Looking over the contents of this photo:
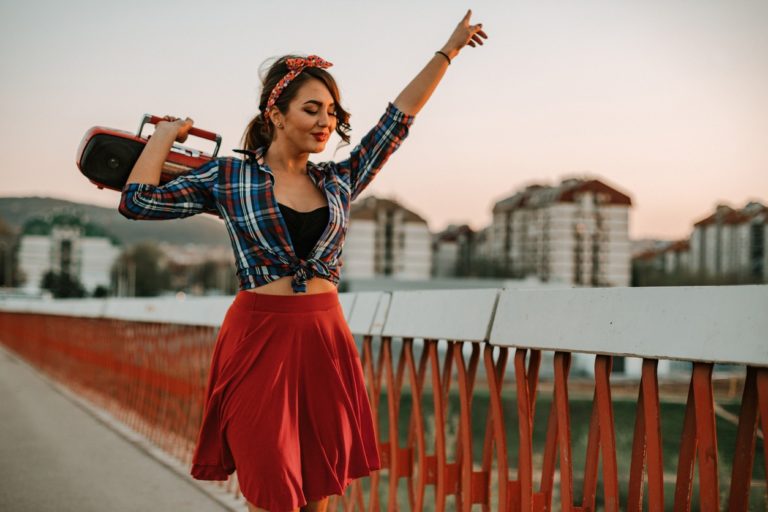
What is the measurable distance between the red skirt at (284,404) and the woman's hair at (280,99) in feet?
1.83

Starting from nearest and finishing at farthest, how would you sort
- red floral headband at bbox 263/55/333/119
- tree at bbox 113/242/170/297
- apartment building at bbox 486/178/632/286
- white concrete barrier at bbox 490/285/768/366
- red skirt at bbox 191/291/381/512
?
white concrete barrier at bbox 490/285/768/366 → red skirt at bbox 191/291/381/512 → red floral headband at bbox 263/55/333/119 → apartment building at bbox 486/178/632/286 → tree at bbox 113/242/170/297

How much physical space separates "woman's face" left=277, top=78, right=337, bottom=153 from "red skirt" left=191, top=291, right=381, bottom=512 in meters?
0.49

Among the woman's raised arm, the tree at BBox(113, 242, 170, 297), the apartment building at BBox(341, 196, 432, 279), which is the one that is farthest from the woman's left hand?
the tree at BBox(113, 242, 170, 297)

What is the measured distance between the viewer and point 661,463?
2.20 m

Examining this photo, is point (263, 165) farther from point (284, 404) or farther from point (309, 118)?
point (284, 404)

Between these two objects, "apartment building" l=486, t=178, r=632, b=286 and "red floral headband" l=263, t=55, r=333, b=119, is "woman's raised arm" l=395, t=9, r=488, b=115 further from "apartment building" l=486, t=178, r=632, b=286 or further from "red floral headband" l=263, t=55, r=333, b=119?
"apartment building" l=486, t=178, r=632, b=286

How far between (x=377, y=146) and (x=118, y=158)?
86 centimetres

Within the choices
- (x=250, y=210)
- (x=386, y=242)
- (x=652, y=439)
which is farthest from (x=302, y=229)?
(x=386, y=242)

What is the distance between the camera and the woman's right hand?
2.92m

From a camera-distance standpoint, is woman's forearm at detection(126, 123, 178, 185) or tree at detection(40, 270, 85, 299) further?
tree at detection(40, 270, 85, 299)

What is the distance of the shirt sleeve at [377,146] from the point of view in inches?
117

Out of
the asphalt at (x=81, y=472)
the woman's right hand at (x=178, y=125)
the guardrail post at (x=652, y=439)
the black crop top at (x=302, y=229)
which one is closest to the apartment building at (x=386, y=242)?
the asphalt at (x=81, y=472)

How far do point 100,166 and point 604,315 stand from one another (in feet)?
5.49

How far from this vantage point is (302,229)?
2.68 m
